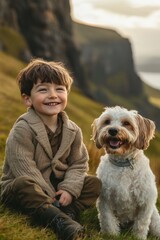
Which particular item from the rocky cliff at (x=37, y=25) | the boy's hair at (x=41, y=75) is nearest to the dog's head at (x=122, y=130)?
the boy's hair at (x=41, y=75)

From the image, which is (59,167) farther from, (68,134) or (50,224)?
(50,224)

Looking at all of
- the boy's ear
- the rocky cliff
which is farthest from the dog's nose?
the rocky cliff

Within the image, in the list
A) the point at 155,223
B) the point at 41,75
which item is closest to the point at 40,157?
the point at 41,75

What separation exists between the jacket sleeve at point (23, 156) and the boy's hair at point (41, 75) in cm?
61

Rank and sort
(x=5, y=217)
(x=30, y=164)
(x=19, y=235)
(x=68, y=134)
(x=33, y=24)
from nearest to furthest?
(x=19, y=235) < (x=5, y=217) < (x=30, y=164) < (x=68, y=134) < (x=33, y=24)

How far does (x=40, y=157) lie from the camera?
21.7ft

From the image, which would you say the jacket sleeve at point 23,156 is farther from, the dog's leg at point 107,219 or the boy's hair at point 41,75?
the dog's leg at point 107,219

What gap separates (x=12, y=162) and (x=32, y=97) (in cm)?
94

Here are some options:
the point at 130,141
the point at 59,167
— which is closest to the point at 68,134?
the point at 59,167

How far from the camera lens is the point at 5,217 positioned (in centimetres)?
606

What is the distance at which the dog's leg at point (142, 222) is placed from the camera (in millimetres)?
6859

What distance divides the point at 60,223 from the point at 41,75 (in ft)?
6.42

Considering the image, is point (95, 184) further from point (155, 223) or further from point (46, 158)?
point (155, 223)

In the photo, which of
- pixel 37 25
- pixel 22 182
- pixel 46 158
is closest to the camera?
pixel 22 182
